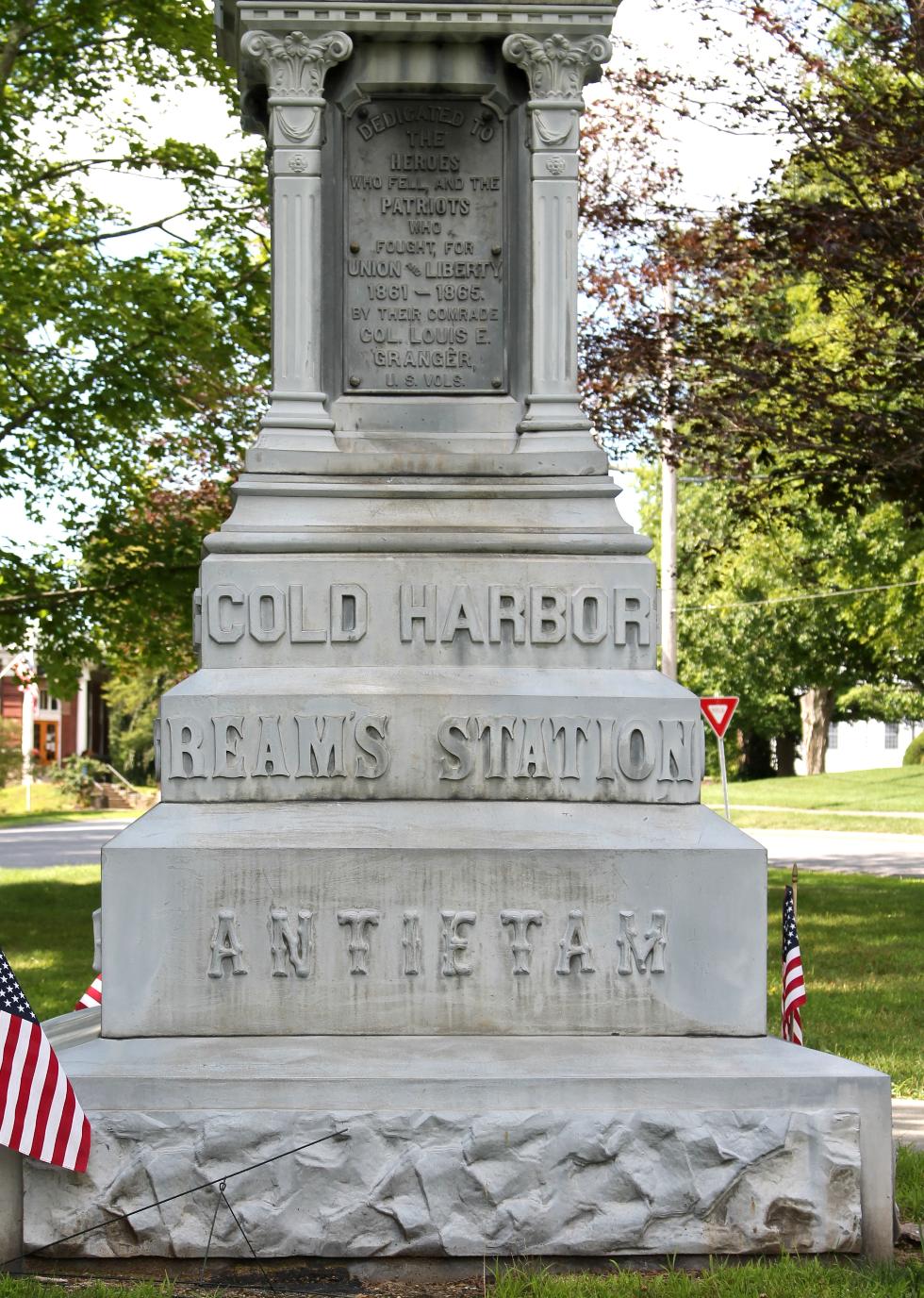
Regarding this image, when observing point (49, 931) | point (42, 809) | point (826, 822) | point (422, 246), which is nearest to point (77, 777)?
point (42, 809)

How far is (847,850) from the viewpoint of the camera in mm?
26953

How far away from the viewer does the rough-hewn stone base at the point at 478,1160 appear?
515cm

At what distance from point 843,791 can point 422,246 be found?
125 feet

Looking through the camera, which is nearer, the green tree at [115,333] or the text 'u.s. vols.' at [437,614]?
the text 'u.s. vols.' at [437,614]

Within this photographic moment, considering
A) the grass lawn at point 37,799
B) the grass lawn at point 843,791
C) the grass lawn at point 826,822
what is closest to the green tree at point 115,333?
the grass lawn at point 826,822

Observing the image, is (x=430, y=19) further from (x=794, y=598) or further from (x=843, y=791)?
(x=843, y=791)

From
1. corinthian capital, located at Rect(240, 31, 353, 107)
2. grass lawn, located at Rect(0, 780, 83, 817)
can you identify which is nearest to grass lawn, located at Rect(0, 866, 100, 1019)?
corinthian capital, located at Rect(240, 31, 353, 107)

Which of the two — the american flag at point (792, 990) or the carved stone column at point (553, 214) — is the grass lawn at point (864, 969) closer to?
the american flag at point (792, 990)

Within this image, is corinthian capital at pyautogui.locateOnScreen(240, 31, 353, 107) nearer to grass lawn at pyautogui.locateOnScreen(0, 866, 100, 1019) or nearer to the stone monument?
the stone monument

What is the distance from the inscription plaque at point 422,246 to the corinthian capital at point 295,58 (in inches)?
9.4

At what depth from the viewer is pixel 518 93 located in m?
6.56

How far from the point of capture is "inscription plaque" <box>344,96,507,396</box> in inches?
257

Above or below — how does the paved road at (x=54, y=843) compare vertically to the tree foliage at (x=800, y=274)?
below

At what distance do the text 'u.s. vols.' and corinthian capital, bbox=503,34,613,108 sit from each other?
6.38ft
